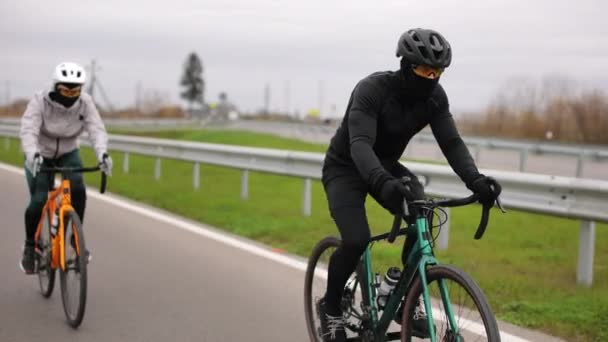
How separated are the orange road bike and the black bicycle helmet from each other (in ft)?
9.48

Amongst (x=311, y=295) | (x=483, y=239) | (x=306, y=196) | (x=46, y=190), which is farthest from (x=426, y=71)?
(x=306, y=196)

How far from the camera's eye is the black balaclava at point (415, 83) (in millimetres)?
3916

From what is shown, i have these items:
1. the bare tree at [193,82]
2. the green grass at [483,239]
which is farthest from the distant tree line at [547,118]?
the bare tree at [193,82]

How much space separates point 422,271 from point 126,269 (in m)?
4.45

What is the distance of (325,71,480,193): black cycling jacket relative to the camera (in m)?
4.00

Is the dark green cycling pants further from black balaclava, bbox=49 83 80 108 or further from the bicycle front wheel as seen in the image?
the bicycle front wheel

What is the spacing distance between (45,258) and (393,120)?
138 inches

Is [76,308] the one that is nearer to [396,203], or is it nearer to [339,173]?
[339,173]

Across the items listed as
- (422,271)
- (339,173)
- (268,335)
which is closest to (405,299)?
(422,271)

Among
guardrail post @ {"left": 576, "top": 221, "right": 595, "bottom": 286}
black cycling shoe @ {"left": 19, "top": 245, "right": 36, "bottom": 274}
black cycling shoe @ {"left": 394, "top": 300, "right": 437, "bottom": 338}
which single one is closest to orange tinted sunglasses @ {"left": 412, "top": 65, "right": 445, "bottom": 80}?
black cycling shoe @ {"left": 394, "top": 300, "right": 437, "bottom": 338}

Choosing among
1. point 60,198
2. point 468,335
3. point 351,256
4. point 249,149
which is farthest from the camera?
point 249,149

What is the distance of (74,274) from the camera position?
5.69 meters

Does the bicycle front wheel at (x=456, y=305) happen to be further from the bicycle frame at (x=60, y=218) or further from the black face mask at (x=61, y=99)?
the black face mask at (x=61, y=99)

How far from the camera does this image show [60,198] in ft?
20.0
